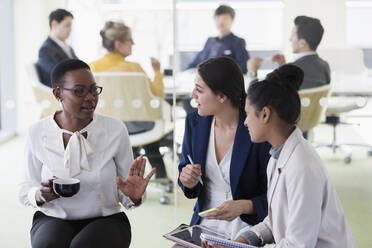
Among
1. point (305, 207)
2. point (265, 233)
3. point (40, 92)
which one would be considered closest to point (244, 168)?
point (265, 233)

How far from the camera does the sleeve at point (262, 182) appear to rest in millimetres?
2227

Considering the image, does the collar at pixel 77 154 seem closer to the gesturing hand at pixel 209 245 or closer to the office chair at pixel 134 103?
the gesturing hand at pixel 209 245

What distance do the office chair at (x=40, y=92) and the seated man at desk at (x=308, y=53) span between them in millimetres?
1591

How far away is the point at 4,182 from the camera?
3.94 meters

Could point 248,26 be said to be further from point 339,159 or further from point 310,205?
point 310,205

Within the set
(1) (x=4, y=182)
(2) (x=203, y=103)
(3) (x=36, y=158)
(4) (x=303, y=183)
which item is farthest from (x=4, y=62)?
(4) (x=303, y=183)

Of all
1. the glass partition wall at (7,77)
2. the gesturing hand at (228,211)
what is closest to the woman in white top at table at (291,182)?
the gesturing hand at (228,211)

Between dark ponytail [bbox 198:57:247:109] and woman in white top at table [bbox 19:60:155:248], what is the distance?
0.45 metres

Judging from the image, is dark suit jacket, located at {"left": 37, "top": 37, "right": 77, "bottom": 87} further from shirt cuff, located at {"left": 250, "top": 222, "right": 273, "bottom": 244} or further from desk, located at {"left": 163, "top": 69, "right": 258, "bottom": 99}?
shirt cuff, located at {"left": 250, "top": 222, "right": 273, "bottom": 244}

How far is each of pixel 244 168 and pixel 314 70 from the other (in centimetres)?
161

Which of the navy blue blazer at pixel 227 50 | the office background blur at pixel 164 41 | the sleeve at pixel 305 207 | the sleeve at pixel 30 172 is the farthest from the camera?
the navy blue blazer at pixel 227 50

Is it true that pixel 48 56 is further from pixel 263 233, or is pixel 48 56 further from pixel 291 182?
pixel 291 182

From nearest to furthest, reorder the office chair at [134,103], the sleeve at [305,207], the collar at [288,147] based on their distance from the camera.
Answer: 1. the sleeve at [305,207]
2. the collar at [288,147]
3. the office chair at [134,103]

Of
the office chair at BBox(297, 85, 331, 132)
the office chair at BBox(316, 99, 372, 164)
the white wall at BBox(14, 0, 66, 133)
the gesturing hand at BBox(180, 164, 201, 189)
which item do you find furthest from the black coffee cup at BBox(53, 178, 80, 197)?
the office chair at BBox(316, 99, 372, 164)
